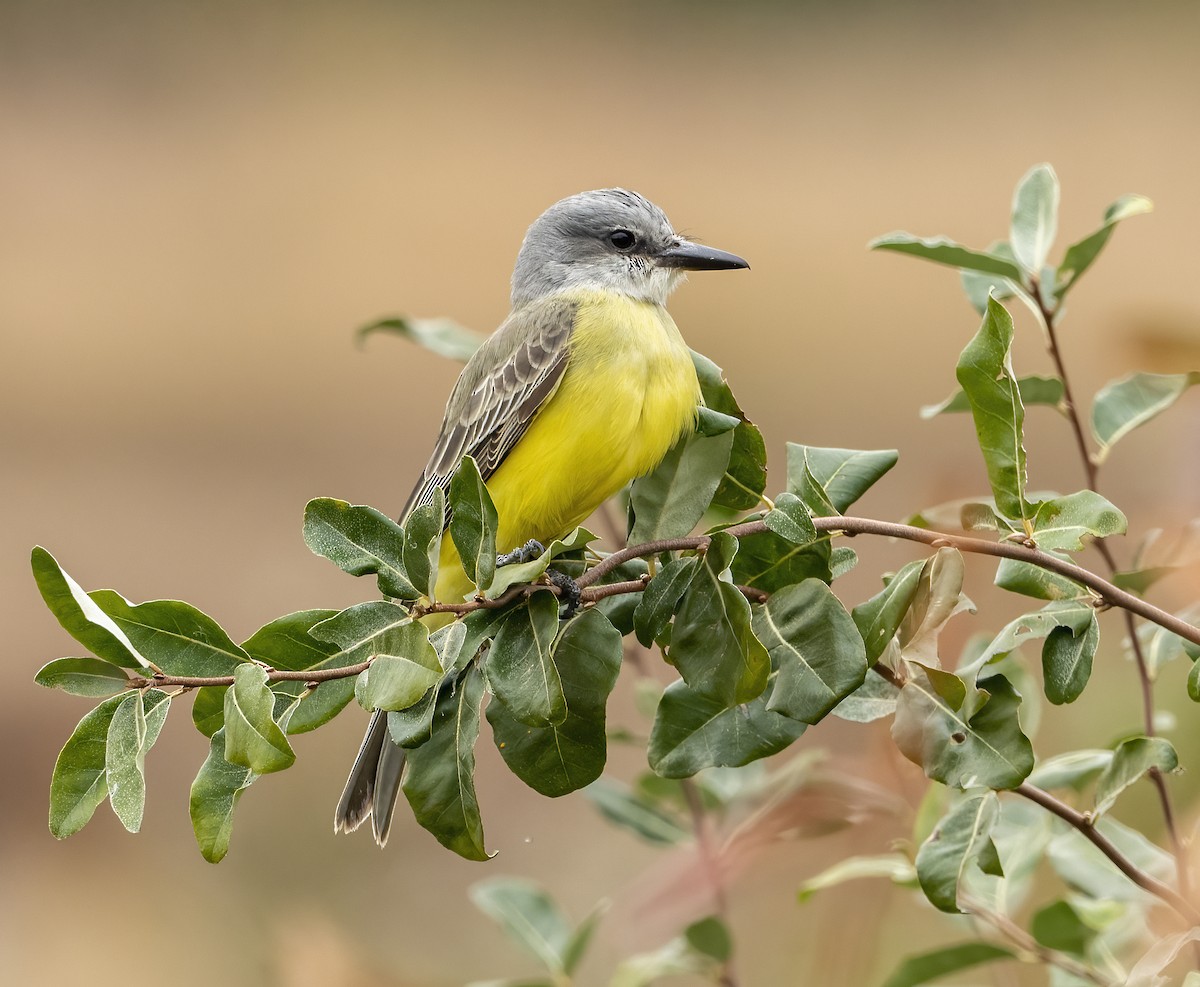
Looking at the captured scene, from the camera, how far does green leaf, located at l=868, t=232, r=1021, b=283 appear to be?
5.86 ft

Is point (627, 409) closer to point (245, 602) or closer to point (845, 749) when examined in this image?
point (845, 749)

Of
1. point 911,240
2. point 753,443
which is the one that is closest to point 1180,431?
point 911,240

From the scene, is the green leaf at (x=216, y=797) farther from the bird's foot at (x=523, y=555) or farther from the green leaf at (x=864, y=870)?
the green leaf at (x=864, y=870)

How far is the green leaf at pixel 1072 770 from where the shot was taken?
1.82 m

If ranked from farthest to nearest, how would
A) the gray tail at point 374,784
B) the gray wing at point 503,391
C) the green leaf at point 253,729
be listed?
the gray wing at point 503,391
the gray tail at point 374,784
the green leaf at point 253,729

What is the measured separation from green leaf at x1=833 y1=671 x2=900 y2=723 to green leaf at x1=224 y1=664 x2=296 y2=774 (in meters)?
0.65

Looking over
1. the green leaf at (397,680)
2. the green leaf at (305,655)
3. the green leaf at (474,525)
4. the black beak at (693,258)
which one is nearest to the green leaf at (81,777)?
the green leaf at (305,655)

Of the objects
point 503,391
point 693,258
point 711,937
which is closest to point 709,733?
point 711,937

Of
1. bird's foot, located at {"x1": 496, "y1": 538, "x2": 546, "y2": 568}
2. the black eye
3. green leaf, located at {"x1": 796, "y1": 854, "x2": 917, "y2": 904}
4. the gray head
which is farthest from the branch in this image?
the black eye

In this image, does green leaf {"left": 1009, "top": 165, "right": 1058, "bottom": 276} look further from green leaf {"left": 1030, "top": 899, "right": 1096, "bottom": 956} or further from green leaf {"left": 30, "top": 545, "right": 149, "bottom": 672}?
green leaf {"left": 30, "top": 545, "right": 149, "bottom": 672}

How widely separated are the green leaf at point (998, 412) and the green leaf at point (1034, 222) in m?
0.53

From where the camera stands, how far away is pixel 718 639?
4.48 feet

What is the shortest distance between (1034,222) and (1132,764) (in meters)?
0.81

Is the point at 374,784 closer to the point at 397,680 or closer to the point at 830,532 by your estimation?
the point at 397,680
